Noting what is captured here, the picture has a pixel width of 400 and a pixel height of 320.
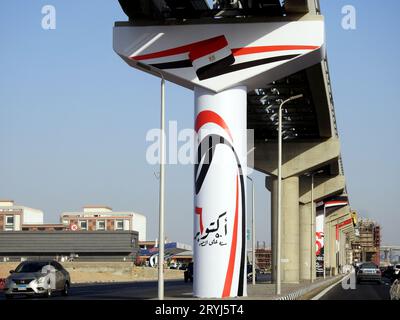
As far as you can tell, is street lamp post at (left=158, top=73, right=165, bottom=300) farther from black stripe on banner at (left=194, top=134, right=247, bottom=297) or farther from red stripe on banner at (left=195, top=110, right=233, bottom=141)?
black stripe on banner at (left=194, top=134, right=247, bottom=297)

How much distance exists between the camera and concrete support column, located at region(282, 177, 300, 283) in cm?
6550

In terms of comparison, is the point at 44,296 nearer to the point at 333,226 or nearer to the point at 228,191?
the point at 228,191

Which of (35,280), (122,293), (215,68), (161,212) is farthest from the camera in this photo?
(122,293)

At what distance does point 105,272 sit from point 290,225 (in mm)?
51808

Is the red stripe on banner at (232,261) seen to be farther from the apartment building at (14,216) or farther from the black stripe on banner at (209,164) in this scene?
the apartment building at (14,216)

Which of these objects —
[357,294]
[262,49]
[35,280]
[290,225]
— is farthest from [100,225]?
[262,49]

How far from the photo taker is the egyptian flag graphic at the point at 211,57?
34281 millimetres

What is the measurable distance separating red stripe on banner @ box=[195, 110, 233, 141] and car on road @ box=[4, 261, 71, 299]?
30.3 ft

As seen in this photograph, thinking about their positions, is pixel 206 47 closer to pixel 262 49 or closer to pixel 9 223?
pixel 262 49

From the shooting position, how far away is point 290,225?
66125 millimetres

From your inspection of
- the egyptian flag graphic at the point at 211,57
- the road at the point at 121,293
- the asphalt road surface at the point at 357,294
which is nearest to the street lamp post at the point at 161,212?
the egyptian flag graphic at the point at 211,57
